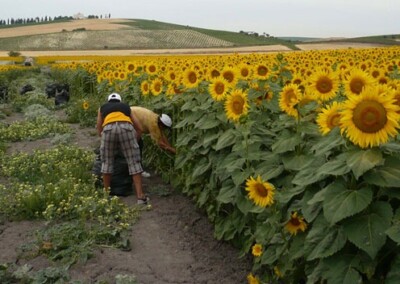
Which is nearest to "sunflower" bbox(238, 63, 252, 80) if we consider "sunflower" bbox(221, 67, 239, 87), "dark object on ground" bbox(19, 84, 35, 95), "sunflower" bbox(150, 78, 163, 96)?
"sunflower" bbox(221, 67, 239, 87)

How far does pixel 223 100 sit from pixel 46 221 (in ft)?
7.51

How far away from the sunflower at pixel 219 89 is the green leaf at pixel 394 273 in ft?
9.06

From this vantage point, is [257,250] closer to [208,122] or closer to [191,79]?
[208,122]

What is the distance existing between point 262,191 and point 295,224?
345 mm

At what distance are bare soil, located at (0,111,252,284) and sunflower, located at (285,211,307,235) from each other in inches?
50.3

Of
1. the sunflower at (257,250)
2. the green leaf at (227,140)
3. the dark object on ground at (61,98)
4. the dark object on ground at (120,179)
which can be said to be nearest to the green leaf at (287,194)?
the sunflower at (257,250)

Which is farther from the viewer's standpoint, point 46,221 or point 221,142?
Result: point 46,221

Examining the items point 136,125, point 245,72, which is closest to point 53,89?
point 136,125

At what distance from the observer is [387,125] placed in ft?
8.48

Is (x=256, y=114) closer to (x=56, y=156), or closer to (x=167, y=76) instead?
(x=167, y=76)

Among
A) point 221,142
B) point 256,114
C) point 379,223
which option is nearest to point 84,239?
point 221,142

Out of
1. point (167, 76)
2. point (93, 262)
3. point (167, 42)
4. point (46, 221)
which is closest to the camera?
point (93, 262)

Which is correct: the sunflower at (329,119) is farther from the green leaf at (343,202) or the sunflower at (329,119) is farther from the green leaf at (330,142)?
the green leaf at (343,202)

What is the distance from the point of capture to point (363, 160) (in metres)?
2.65
